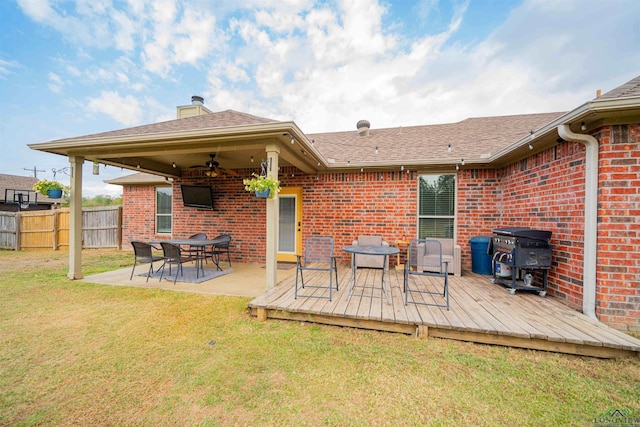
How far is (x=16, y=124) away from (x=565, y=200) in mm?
21438

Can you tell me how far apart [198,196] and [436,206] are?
6.58 metres

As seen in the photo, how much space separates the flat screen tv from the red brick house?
0.77ft

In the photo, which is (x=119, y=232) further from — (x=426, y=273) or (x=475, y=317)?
(x=475, y=317)

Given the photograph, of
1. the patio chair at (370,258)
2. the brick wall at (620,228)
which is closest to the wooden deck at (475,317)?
the brick wall at (620,228)

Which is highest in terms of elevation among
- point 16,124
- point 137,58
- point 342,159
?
point 137,58

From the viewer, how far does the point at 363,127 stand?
8.13 meters

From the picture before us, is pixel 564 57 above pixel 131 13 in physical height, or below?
below

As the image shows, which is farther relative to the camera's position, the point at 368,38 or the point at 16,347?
the point at 368,38

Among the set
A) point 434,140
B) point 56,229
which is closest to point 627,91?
point 434,140

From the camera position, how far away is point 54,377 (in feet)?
6.89

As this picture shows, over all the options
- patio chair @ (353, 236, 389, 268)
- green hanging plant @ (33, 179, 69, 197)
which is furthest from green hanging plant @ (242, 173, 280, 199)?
green hanging plant @ (33, 179, 69, 197)

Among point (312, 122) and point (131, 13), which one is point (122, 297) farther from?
point (312, 122)

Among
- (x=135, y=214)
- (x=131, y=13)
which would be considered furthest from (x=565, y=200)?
(x=135, y=214)

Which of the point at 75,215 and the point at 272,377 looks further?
the point at 75,215
